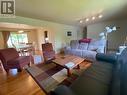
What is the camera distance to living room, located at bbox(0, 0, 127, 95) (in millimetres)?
2863

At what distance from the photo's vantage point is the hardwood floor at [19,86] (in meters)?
2.25

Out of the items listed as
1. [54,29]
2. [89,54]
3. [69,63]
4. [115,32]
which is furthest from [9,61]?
[115,32]

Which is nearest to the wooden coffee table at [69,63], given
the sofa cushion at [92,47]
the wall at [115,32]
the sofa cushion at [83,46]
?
the sofa cushion at [92,47]

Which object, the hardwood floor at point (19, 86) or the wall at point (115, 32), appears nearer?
the hardwood floor at point (19, 86)

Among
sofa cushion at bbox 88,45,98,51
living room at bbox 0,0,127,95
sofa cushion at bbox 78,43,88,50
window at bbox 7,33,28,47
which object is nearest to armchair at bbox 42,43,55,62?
living room at bbox 0,0,127,95

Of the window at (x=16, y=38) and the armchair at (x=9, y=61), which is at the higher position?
the window at (x=16, y=38)

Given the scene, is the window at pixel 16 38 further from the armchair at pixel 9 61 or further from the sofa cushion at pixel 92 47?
the sofa cushion at pixel 92 47

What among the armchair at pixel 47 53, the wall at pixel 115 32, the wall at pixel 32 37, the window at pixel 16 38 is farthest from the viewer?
the wall at pixel 32 37

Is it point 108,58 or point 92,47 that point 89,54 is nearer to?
point 92,47

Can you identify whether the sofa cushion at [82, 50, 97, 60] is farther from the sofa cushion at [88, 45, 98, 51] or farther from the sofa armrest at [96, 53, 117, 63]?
the sofa armrest at [96, 53, 117, 63]

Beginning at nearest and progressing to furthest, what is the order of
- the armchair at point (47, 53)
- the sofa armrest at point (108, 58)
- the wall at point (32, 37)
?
the sofa armrest at point (108, 58)
the armchair at point (47, 53)
the wall at point (32, 37)

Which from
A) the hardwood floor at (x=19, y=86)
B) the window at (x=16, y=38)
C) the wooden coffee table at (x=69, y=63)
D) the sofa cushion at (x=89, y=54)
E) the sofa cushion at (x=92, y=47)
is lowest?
the hardwood floor at (x=19, y=86)

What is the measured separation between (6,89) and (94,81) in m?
2.07

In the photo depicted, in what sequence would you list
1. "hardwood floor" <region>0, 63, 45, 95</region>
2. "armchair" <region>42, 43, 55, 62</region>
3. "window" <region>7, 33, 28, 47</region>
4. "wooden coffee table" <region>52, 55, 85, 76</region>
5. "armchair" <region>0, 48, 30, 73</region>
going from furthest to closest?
"window" <region>7, 33, 28, 47</region> → "armchair" <region>42, 43, 55, 62</region> → "armchair" <region>0, 48, 30, 73</region> → "wooden coffee table" <region>52, 55, 85, 76</region> → "hardwood floor" <region>0, 63, 45, 95</region>
